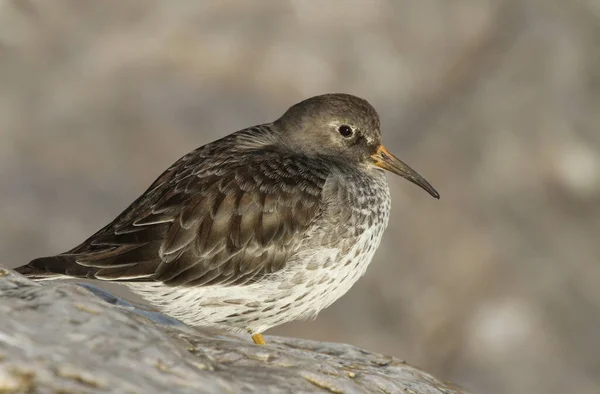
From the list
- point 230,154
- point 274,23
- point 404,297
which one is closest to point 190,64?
point 274,23

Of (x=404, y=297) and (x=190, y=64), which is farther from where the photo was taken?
(x=190, y=64)

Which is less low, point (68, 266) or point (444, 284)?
point (444, 284)

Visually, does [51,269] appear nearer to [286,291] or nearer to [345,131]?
[286,291]

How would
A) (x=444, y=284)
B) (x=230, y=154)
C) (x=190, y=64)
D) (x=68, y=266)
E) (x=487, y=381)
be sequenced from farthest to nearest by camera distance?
(x=190, y=64)
(x=444, y=284)
(x=487, y=381)
(x=230, y=154)
(x=68, y=266)

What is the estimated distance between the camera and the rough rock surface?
15.8 ft

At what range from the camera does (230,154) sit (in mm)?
8180

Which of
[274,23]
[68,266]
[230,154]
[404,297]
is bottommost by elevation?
[68,266]

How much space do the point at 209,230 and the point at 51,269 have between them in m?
1.22

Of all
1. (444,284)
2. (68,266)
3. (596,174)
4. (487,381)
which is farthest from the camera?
(596,174)

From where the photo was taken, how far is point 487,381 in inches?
482

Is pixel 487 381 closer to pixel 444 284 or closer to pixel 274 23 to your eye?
pixel 444 284

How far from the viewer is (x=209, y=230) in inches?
304

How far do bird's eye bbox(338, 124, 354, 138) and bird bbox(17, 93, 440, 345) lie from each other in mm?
807

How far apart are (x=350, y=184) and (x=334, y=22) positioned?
8.38 meters
